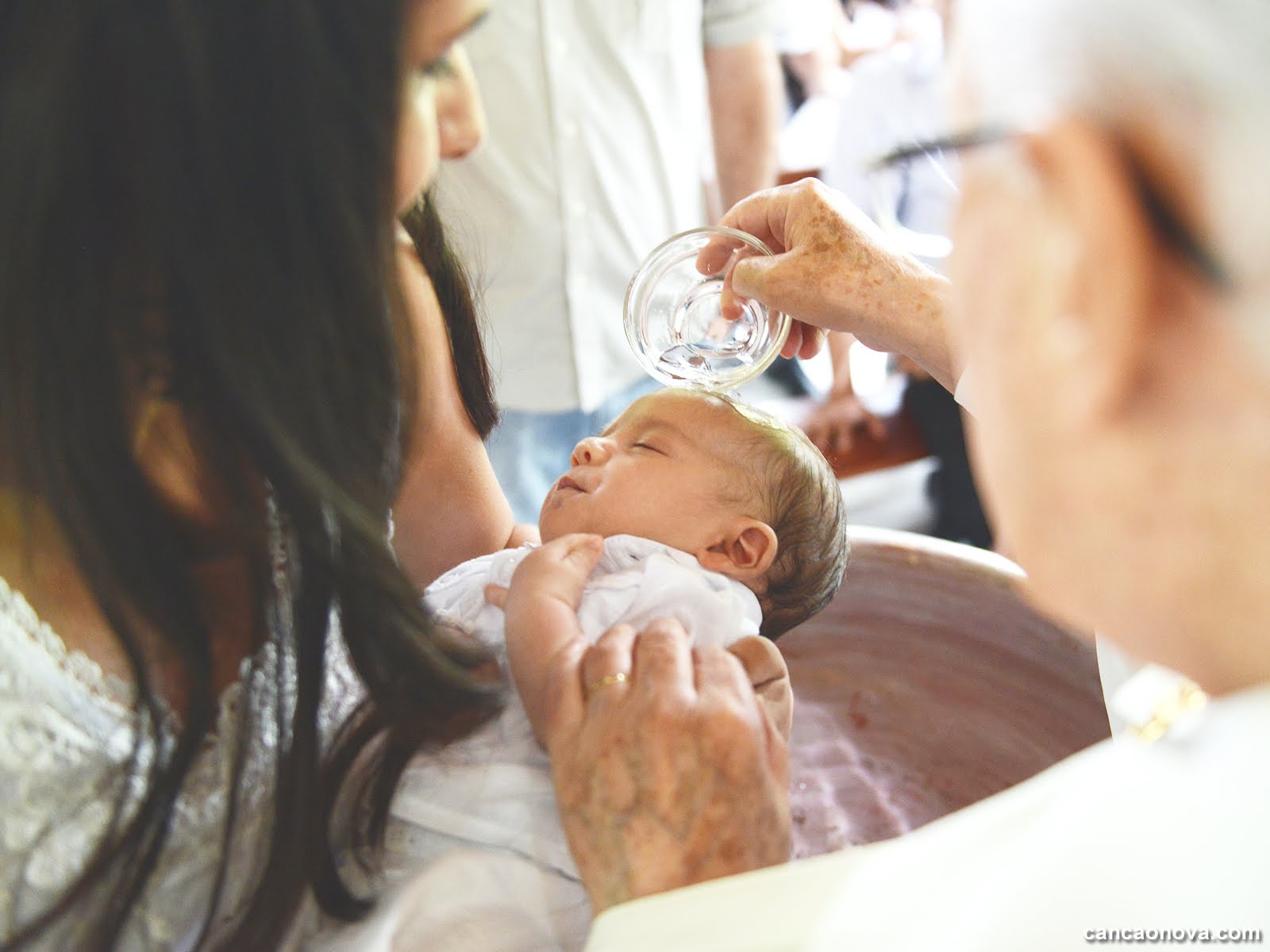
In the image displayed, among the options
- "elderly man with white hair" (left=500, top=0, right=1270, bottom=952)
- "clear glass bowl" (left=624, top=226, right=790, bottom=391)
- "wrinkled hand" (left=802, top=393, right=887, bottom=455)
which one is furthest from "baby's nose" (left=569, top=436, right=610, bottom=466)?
"wrinkled hand" (left=802, top=393, right=887, bottom=455)

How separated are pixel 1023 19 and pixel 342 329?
0.50 meters

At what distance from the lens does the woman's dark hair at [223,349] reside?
2.20ft

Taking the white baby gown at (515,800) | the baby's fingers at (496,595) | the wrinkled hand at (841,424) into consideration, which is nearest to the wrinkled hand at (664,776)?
the white baby gown at (515,800)

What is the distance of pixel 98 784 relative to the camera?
884 mm

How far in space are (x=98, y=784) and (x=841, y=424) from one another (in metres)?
3.10

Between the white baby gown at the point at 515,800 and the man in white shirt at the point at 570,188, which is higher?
the man in white shirt at the point at 570,188

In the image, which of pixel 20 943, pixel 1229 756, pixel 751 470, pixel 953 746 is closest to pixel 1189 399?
pixel 1229 756

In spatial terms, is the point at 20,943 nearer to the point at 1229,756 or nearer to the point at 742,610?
the point at 742,610

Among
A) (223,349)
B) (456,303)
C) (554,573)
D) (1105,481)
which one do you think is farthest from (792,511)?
(223,349)

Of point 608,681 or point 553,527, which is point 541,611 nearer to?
point 608,681

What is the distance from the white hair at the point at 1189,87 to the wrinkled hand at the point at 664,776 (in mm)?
529

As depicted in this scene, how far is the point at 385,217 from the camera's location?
0.77 m

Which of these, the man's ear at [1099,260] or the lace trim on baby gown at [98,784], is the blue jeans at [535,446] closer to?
the lace trim on baby gown at [98,784]

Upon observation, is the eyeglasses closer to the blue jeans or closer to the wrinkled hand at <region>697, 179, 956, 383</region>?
the wrinkled hand at <region>697, 179, 956, 383</region>
